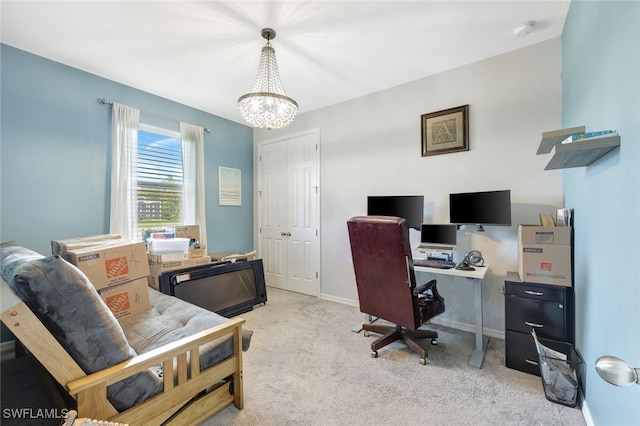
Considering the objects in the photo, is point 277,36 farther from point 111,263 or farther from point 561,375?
point 561,375

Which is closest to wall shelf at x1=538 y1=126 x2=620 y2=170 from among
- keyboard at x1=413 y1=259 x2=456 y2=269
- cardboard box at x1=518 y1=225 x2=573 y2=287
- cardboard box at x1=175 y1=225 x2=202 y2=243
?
cardboard box at x1=518 y1=225 x2=573 y2=287

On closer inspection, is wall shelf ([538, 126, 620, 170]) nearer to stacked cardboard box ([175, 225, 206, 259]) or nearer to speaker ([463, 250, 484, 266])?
speaker ([463, 250, 484, 266])

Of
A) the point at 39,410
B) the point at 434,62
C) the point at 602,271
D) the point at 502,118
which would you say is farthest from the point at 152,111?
the point at 602,271

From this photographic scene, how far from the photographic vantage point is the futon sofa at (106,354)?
3.41ft

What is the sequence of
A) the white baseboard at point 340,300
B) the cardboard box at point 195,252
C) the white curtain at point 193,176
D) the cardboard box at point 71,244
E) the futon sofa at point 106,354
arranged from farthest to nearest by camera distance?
the white curtain at point 193,176 → the white baseboard at point 340,300 → the cardboard box at point 195,252 → the cardboard box at point 71,244 → the futon sofa at point 106,354

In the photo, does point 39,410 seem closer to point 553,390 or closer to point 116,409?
point 116,409

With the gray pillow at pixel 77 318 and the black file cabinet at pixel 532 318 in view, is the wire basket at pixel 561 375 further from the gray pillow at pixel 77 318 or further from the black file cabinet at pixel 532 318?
the gray pillow at pixel 77 318

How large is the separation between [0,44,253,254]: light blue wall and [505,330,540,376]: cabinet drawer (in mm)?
4080

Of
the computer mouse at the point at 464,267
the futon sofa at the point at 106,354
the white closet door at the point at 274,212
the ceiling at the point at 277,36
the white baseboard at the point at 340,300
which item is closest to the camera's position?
the futon sofa at the point at 106,354

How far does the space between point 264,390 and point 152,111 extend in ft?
11.3

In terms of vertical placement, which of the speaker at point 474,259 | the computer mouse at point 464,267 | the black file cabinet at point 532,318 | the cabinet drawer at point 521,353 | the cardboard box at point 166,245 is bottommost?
the cabinet drawer at point 521,353

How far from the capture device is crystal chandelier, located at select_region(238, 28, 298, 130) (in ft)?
7.13

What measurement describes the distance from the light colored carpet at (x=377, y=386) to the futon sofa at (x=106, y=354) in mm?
318

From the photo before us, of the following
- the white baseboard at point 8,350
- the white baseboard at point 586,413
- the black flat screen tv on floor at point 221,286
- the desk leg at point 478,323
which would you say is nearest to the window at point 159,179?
the black flat screen tv on floor at point 221,286
